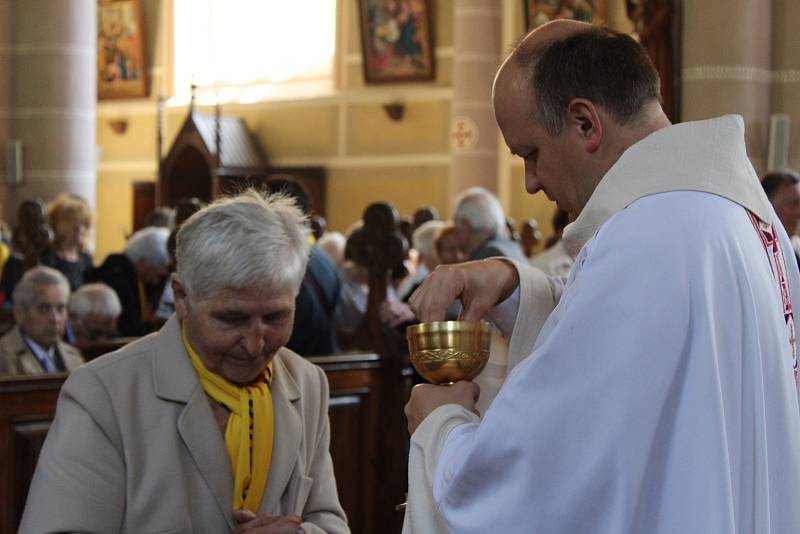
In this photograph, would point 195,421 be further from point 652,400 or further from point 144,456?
point 652,400

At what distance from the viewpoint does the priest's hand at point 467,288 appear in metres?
2.42

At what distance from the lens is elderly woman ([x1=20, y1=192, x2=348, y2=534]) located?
9.14 ft

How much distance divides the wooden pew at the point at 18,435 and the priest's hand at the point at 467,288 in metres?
1.85

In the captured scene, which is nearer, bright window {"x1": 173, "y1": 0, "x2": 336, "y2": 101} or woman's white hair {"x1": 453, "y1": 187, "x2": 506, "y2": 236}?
woman's white hair {"x1": 453, "y1": 187, "x2": 506, "y2": 236}

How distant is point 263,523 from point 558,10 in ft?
47.6

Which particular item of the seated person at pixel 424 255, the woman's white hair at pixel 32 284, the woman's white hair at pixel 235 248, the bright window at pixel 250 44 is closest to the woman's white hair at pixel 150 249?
the woman's white hair at pixel 32 284

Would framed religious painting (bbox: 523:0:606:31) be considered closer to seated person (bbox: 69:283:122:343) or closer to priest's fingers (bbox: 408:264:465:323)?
seated person (bbox: 69:283:122:343)

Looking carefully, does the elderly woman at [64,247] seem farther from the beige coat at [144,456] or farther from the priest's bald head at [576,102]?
the priest's bald head at [576,102]

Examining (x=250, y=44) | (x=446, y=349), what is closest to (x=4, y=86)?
(x=250, y=44)

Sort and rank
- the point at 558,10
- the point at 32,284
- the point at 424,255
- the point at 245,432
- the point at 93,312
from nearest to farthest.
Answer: the point at 245,432
the point at 32,284
the point at 93,312
the point at 424,255
the point at 558,10

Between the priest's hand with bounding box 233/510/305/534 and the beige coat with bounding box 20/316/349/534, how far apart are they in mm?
47

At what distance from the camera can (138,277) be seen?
7.71m

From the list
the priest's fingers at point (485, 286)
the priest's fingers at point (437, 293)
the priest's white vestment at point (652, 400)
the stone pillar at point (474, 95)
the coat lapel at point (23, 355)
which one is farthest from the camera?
the stone pillar at point (474, 95)

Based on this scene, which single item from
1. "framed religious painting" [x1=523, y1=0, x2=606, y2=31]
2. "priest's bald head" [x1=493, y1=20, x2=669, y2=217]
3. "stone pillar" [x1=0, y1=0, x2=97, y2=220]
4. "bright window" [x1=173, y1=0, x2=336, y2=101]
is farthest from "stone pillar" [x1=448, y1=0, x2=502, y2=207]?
"priest's bald head" [x1=493, y1=20, x2=669, y2=217]
